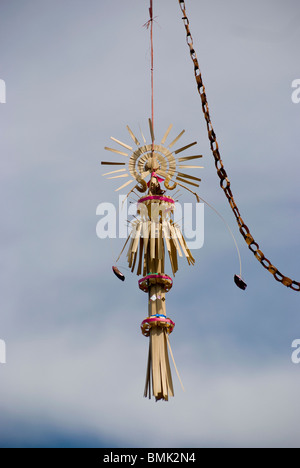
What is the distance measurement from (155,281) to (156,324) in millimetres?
937

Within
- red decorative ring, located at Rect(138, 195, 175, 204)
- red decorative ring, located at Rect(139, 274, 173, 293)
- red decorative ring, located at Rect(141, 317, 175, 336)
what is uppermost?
red decorative ring, located at Rect(138, 195, 175, 204)

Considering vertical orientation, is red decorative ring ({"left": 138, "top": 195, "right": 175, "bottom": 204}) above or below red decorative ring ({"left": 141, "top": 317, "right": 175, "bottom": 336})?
above

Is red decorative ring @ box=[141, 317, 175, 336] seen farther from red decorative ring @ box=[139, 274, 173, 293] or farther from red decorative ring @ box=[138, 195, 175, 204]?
red decorative ring @ box=[138, 195, 175, 204]

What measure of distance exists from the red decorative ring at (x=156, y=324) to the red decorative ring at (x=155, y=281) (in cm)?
72

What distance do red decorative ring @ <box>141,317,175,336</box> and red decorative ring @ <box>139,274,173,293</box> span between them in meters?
0.72

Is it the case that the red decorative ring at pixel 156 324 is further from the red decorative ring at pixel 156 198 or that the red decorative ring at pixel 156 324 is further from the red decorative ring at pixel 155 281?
the red decorative ring at pixel 156 198

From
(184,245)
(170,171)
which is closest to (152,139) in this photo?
(170,171)

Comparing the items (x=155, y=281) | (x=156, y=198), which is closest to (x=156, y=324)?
(x=155, y=281)

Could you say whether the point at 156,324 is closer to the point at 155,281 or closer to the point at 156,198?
the point at 155,281

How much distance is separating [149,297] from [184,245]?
1401mm

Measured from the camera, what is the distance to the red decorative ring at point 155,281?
80.1 ft

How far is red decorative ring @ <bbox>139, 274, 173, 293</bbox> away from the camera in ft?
80.1
